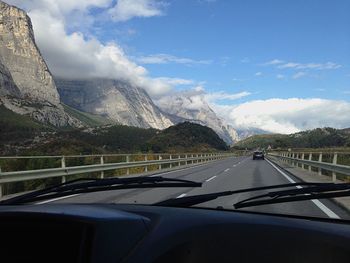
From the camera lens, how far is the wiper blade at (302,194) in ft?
11.9

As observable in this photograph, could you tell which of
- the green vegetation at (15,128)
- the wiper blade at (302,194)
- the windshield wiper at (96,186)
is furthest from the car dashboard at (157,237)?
the green vegetation at (15,128)

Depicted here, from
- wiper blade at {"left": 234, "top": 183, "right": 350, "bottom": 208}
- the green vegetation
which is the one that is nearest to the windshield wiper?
wiper blade at {"left": 234, "top": 183, "right": 350, "bottom": 208}

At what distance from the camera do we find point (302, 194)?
368cm

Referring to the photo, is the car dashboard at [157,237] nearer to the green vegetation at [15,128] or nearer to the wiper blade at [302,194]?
the wiper blade at [302,194]

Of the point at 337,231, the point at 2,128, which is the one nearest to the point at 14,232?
the point at 337,231

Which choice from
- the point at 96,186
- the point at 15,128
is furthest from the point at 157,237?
the point at 15,128

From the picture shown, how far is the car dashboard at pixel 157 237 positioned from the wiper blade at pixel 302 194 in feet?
3.52

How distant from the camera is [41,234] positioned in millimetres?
2285

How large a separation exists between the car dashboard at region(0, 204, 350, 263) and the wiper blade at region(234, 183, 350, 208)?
1.07 meters

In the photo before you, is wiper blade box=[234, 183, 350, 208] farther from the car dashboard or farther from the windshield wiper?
the car dashboard

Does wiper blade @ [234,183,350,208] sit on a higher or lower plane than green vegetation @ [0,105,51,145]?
lower

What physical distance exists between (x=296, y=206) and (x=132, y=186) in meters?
8.07

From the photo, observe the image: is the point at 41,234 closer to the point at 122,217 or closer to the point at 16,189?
the point at 122,217

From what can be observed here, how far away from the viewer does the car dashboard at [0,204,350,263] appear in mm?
2014
